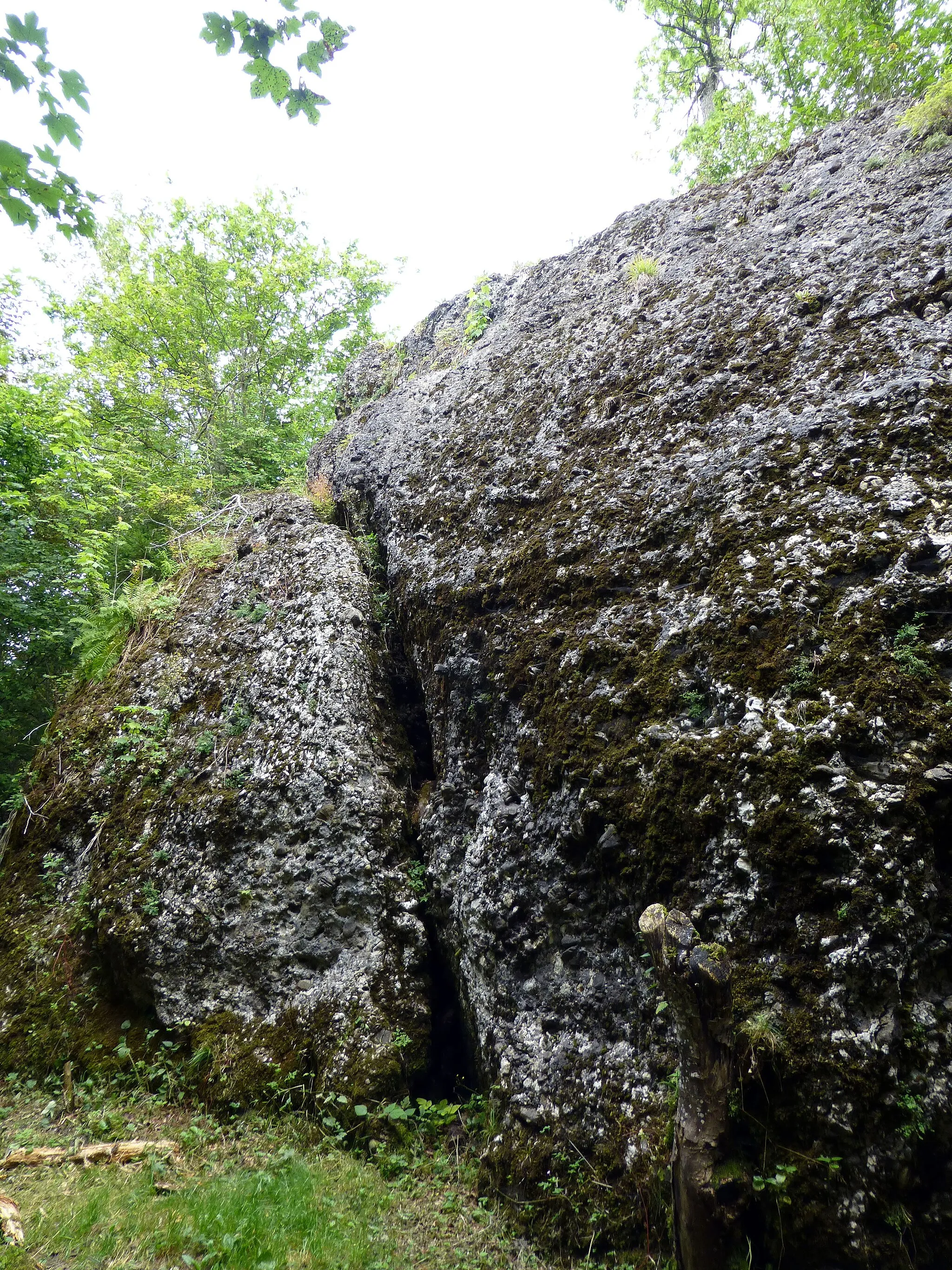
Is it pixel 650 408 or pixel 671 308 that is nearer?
pixel 650 408

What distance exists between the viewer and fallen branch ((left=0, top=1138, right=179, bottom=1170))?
159 inches

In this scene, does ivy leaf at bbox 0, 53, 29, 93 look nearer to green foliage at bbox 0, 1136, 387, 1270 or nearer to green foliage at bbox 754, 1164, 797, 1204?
green foliage at bbox 0, 1136, 387, 1270

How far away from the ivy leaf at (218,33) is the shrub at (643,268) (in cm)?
549

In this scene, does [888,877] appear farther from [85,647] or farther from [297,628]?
[85,647]

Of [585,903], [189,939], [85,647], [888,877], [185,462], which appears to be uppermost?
[185,462]

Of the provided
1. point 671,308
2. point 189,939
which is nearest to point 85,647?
point 189,939

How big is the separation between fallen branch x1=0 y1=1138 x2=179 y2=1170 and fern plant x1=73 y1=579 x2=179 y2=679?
535 cm

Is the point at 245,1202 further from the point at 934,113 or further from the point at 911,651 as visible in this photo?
the point at 934,113

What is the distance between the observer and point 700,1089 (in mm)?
2736

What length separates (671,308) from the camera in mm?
6711

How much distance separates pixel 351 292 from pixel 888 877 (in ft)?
71.9

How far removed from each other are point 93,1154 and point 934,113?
10.9 metres

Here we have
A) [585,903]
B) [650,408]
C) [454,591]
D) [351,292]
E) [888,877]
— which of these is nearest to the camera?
[888,877]

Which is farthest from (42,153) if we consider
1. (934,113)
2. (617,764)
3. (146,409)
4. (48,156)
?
(146,409)
